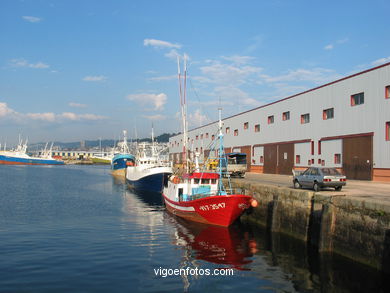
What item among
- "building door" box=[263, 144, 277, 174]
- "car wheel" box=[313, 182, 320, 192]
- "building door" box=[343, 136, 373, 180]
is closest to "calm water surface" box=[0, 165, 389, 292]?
"car wheel" box=[313, 182, 320, 192]

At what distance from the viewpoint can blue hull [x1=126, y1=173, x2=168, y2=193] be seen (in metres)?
51.3

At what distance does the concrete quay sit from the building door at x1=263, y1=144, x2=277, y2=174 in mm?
26831

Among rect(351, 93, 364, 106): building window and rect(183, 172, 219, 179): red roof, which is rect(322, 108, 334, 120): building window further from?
rect(183, 172, 219, 179): red roof

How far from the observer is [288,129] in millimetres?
48344

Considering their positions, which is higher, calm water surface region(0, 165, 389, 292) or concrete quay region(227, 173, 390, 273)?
concrete quay region(227, 173, 390, 273)

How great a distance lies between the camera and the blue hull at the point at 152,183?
51275mm

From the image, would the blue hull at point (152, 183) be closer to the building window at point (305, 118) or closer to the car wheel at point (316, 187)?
the building window at point (305, 118)

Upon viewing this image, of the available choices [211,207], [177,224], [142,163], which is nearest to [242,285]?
[211,207]

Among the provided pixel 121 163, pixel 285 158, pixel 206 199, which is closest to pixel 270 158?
pixel 285 158

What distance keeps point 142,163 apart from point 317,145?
2968 cm

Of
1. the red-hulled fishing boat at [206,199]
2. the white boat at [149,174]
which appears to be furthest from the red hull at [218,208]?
the white boat at [149,174]

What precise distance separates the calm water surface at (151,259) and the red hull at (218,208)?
2.20 feet

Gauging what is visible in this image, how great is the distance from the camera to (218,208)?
23.9 metres

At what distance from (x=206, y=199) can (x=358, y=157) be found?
19982 millimetres
